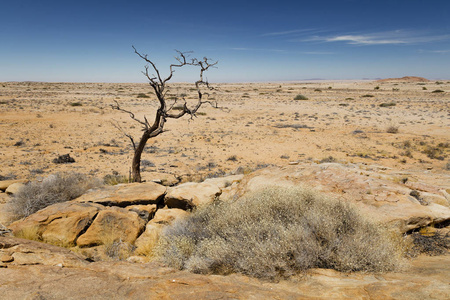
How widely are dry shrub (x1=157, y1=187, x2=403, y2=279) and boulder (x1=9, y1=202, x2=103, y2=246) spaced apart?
1.89 meters

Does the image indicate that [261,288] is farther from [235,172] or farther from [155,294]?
[235,172]

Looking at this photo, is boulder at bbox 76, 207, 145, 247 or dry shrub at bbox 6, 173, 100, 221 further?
dry shrub at bbox 6, 173, 100, 221

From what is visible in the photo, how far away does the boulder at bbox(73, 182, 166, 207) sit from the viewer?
6277 mm

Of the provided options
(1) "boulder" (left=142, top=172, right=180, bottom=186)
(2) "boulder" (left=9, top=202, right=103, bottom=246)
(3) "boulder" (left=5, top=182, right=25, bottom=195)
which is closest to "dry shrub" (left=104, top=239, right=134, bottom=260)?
(2) "boulder" (left=9, top=202, right=103, bottom=246)

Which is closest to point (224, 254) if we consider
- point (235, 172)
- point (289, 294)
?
point (289, 294)

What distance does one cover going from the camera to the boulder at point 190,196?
21.2 feet

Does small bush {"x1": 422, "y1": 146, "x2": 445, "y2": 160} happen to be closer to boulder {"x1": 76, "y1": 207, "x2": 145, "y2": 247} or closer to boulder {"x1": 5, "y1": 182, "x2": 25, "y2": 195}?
boulder {"x1": 76, "y1": 207, "x2": 145, "y2": 247}

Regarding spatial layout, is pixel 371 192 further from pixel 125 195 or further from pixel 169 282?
pixel 125 195

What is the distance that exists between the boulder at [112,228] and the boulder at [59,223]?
6.6 inches

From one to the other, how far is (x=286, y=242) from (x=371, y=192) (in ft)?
10.3

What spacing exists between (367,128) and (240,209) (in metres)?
20.1

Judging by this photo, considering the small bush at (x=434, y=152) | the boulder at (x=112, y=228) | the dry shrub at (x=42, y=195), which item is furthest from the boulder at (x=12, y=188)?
the small bush at (x=434, y=152)

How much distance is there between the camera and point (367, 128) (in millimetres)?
20688

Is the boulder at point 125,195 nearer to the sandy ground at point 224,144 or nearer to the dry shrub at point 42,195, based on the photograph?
the dry shrub at point 42,195
